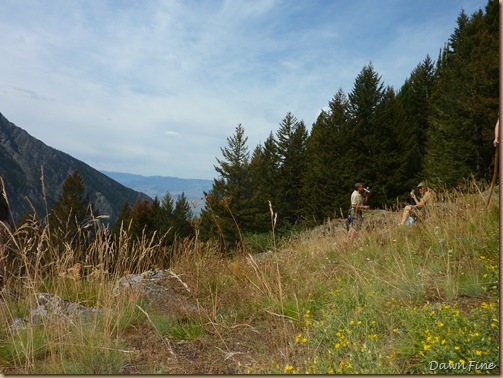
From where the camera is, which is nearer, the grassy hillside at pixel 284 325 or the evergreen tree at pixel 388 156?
the grassy hillside at pixel 284 325

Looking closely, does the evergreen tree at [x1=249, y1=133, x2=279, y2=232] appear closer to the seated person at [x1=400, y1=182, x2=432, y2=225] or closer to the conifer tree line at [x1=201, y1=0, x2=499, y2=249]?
the conifer tree line at [x1=201, y1=0, x2=499, y2=249]

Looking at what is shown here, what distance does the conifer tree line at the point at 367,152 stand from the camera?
21.0m

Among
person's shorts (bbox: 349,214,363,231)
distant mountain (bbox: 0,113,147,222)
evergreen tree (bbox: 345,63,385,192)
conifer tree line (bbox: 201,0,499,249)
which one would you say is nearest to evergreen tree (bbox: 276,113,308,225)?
conifer tree line (bbox: 201,0,499,249)

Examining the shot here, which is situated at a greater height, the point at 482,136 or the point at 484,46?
the point at 484,46

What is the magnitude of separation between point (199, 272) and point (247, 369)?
6.26ft

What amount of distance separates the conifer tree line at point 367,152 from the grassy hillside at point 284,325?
9.40 meters

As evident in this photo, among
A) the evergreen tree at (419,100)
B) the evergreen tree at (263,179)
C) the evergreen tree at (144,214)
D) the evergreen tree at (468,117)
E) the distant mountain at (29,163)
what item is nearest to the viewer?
the evergreen tree at (468,117)

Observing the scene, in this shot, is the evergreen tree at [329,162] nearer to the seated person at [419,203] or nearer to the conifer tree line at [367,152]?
the conifer tree line at [367,152]

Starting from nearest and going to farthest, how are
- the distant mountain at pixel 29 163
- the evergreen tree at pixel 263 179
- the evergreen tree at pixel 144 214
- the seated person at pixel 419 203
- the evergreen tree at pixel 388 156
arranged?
the seated person at pixel 419 203
the evergreen tree at pixel 388 156
the evergreen tree at pixel 263 179
the evergreen tree at pixel 144 214
the distant mountain at pixel 29 163

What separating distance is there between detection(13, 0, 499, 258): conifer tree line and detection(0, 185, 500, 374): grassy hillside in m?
9.40

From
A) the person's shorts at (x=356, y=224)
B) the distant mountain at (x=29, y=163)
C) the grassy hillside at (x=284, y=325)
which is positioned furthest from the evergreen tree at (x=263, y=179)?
the distant mountain at (x=29, y=163)

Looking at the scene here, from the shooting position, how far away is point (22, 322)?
2.60 m

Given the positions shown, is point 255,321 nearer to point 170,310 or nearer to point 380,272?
point 170,310

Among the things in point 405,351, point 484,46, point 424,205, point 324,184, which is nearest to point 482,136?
point 484,46
